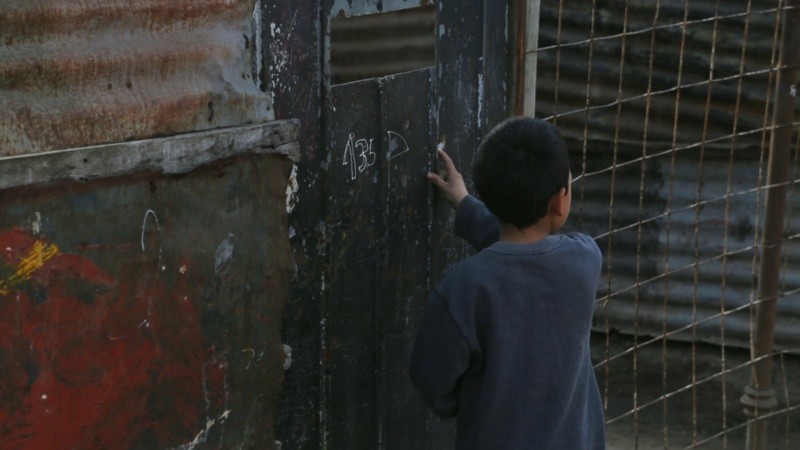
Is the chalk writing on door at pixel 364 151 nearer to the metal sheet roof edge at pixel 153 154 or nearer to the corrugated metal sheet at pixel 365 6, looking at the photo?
the metal sheet roof edge at pixel 153 154

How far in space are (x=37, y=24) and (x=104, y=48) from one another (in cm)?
18

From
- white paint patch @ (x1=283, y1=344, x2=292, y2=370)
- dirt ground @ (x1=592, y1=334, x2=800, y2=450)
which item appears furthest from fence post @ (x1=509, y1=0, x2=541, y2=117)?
dirt ground @ (x1=592, y1=334, x2=800, y2=450)

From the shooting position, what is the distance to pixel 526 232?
9.52 ft

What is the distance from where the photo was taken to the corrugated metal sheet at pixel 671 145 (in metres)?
6.40

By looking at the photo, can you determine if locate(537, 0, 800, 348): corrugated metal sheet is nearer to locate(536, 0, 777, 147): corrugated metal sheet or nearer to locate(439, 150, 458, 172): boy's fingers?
locate(536, 0, 777, 147): corrugated metal sheet

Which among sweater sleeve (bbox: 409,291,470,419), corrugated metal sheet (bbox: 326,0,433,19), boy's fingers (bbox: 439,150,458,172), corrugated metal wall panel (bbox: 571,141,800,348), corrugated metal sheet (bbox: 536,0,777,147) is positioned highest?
corrugated metal sheet (bbox: 326,0,433,19)

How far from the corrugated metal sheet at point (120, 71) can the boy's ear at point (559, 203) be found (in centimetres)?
73

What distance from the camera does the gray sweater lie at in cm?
283

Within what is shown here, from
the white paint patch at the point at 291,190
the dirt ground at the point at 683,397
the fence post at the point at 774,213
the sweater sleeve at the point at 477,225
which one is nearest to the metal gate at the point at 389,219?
the white paint patch at the point at 291,190

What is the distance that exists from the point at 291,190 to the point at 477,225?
19.6 inches

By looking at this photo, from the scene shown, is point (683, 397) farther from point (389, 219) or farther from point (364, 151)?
point (364, 151)

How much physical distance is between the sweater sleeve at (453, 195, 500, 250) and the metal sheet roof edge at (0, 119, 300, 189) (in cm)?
49

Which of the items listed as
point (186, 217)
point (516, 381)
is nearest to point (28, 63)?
point (186, 217)

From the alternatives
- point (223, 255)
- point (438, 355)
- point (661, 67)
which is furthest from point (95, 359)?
point (661, 67)
